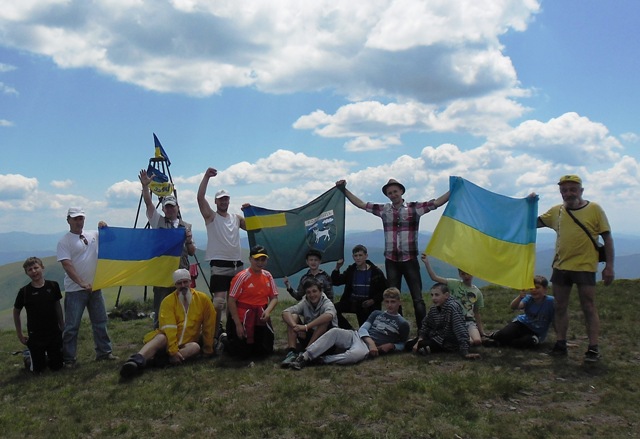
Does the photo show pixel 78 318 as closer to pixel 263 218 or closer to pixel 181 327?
pixel 181 327

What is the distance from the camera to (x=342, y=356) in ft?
30.2

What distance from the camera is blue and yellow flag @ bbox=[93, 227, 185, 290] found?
10930mm

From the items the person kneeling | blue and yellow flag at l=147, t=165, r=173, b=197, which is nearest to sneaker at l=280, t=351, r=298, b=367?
the person kneeling

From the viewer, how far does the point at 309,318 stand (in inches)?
394

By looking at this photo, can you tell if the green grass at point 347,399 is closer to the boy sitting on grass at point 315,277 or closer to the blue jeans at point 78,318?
the blue jeans at point 78,318

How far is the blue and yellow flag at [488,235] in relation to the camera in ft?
32.9

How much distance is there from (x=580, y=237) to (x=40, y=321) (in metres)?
10.4

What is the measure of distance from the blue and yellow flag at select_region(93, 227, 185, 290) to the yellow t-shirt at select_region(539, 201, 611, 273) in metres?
7.77

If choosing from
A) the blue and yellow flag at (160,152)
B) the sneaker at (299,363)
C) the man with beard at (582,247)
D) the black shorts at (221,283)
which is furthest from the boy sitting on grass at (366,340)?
the blue and yellow flag at (160,152)

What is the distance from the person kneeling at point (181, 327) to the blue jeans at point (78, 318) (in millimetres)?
1477

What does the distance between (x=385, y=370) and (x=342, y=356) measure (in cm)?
86

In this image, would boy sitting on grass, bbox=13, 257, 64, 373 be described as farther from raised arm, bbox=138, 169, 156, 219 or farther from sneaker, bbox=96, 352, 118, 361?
raised arm, bbox=138, 169, 156, 219

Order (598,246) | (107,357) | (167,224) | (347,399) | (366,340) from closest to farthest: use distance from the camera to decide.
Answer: (347,399) → (598,246) → (366,340) → (107,357) → (167,224)

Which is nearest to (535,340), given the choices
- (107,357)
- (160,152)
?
(107,357)
